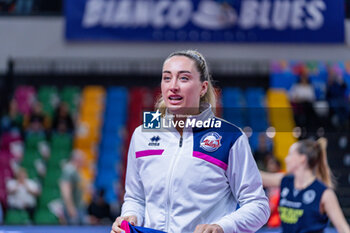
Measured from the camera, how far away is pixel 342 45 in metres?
14.6

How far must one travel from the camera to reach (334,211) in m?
4.00

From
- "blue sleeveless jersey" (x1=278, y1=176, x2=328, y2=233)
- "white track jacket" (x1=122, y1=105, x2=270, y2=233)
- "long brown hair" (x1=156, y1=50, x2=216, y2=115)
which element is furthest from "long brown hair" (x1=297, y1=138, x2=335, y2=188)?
"white track jacket" (x1=122, y1=105, x2=270, y2=233)

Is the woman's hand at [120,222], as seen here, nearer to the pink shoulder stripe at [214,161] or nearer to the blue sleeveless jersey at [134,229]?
the blue sleeveless jersey at [134,229]

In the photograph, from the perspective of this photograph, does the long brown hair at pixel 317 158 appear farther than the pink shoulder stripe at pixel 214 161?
Yes

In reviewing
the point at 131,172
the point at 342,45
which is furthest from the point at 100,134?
the point at 131,172

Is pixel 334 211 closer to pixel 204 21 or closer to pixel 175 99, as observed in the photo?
pixel 175 99

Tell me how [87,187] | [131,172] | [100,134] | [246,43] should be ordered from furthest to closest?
1. [246,43]
2. [100,134]
3. [87,187]
4. [131,172]

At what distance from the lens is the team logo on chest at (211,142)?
7.88 feet

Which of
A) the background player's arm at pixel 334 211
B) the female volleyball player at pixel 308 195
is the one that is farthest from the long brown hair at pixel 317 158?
the background player's arm at pixel 334 211

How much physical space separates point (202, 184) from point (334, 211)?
1.91m

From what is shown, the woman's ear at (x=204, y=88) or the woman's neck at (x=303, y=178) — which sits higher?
the woman's ear at (x=204, y=88)

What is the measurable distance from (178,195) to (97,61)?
13.0 m

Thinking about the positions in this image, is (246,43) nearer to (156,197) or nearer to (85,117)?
(85,117)

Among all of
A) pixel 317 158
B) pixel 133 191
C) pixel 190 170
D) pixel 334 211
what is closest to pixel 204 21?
pixel 317 158
